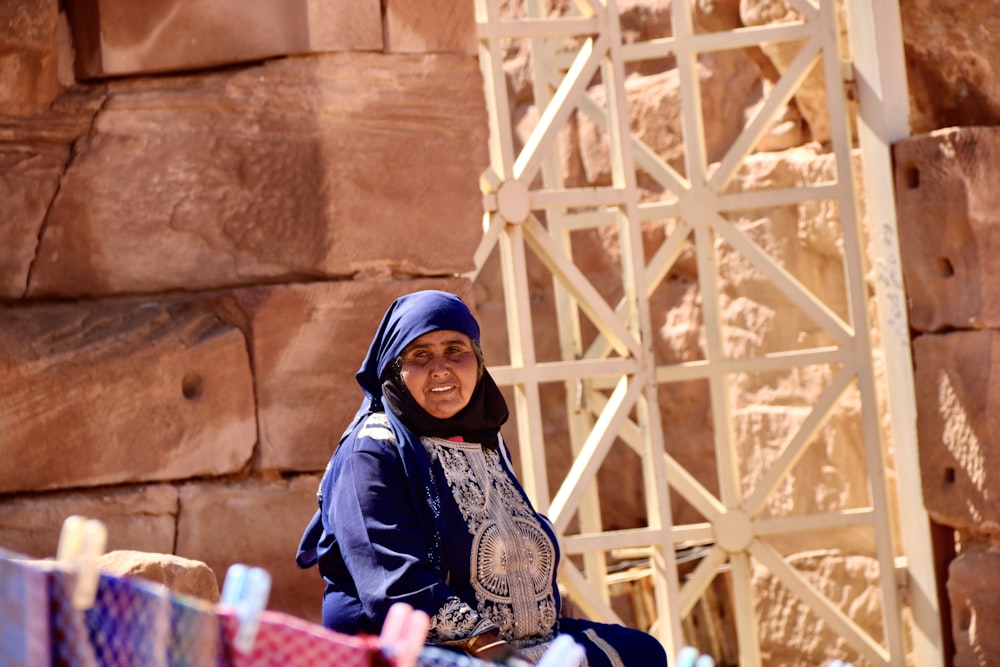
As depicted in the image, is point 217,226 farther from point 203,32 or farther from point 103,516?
point 103,516

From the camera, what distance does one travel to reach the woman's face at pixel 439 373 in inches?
140

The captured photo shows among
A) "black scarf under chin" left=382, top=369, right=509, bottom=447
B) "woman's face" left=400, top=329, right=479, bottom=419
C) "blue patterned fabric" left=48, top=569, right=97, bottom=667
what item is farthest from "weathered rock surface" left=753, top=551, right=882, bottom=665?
"blue patterned fabric" left=48, top=569, right=97, bottom=667

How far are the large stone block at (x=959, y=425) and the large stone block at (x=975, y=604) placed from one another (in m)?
0.14

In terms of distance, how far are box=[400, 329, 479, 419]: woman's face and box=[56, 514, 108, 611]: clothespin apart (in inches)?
66.5

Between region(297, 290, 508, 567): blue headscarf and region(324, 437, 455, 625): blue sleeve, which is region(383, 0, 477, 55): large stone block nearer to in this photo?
region(297, 290, 508, 567): blue headscarf

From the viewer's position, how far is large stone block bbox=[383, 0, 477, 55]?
4.78 m

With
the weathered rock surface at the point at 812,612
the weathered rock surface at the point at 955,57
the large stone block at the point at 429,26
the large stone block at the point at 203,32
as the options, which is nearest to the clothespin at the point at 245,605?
the large stone block at the point at 203,32

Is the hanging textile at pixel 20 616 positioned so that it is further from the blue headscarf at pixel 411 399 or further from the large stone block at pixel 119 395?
the large stone block at pixel 119 395

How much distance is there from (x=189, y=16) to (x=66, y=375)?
1.16m

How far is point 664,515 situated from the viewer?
5.83 metres

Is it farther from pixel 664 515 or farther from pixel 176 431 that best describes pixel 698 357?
pixel 176 431

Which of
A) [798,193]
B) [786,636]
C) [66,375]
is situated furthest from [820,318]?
[66,375]

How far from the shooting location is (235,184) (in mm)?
4688

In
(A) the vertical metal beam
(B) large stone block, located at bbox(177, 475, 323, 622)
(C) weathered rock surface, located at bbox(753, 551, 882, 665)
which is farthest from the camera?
(C) weathered rock surface, located at bbox(753, 551, 882, 665)
